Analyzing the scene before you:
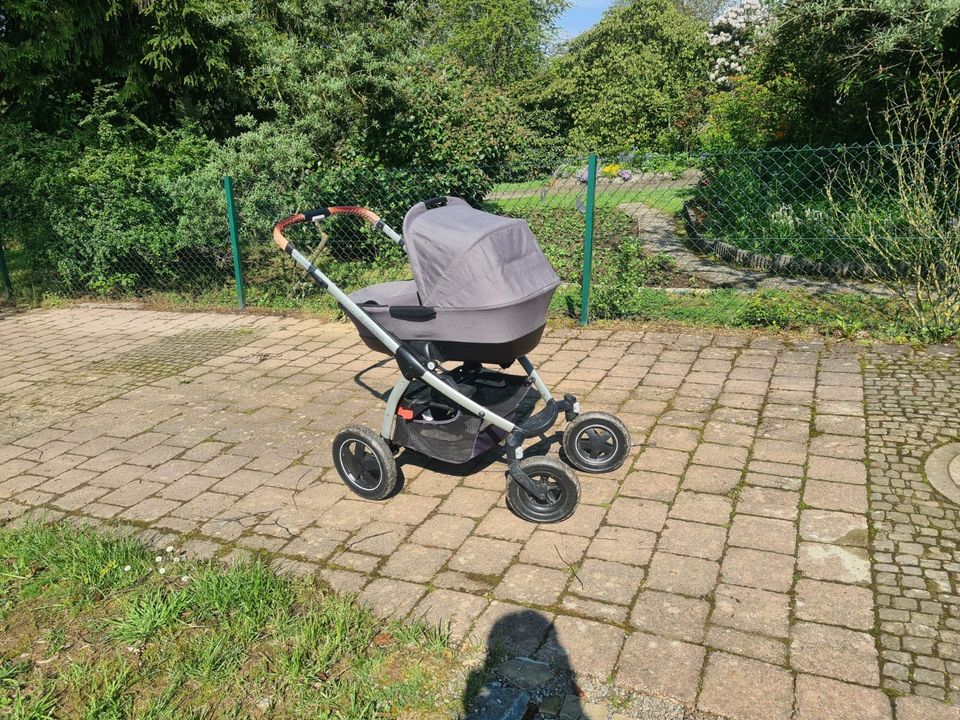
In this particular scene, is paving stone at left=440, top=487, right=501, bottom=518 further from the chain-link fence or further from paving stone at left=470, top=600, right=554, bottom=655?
the chain-link fence

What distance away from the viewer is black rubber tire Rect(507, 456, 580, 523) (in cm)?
366

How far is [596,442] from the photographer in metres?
4.30

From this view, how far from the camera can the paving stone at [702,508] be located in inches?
149

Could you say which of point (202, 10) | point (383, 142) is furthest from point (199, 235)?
point (202, 10)

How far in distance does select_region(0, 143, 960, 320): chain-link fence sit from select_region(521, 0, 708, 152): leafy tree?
13.0 m

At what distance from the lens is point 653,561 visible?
343 centimetres

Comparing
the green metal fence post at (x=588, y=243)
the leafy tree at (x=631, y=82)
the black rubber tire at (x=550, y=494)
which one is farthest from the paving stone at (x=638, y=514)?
the leafy tree at (x=631, y=82)

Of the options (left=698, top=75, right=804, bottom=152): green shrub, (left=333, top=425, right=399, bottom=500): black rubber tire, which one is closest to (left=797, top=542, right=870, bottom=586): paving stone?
(left=333, top=425, right=399, bottom=500): black rubber tire

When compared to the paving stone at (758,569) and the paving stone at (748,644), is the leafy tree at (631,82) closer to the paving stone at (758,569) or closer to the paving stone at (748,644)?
the paving stone at (758,569)

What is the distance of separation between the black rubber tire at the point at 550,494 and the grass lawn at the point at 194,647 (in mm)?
982

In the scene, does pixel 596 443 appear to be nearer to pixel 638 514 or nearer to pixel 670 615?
pixel 638 514

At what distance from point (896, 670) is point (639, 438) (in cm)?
223

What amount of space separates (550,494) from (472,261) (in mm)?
1232

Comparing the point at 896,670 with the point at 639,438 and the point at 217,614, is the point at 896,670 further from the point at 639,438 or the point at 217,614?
the point at 217,614
